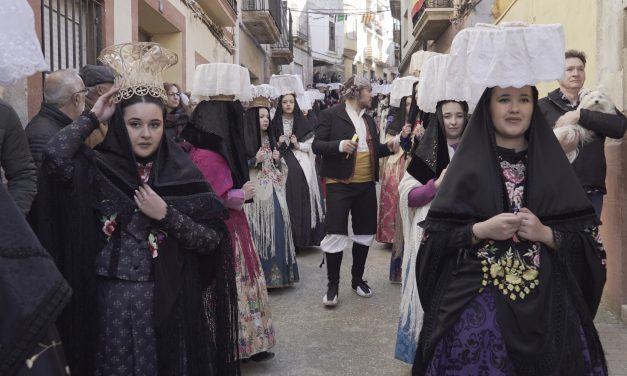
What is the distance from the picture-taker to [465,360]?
2426 mm

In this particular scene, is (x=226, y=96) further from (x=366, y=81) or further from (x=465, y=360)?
(x=465, y=360)

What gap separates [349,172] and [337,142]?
30 centimetres

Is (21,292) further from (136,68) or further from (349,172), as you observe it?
(349,172)

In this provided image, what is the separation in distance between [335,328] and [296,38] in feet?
114

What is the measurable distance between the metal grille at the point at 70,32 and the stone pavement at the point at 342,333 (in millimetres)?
3223

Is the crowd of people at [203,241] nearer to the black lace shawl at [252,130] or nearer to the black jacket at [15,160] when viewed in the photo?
the black jacket at [15,160]

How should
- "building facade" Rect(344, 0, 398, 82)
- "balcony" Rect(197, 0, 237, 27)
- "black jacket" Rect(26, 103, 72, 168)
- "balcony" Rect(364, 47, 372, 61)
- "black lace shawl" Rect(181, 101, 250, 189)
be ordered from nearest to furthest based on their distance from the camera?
"black jacket" Rect(26, 103, 72, 168) < "black lace shawl" Rect(181, 101, 250, 189) < "balcony" Rect(197, 0, 237, 27) < "building facade" Rect(344, 0, 398, 82) < "balcony" Rect(364, 47, 372, 61)

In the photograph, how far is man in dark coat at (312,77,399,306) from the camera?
5.84 m

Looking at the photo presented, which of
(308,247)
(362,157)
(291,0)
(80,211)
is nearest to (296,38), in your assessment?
(291,0)

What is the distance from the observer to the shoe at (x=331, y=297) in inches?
228

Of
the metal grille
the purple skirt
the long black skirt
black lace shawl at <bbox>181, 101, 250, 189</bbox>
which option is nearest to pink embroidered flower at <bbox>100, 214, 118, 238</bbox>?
black lace shawl at <bbox>181, 101, 250, 189</bbox>

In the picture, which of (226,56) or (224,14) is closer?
(224,14)

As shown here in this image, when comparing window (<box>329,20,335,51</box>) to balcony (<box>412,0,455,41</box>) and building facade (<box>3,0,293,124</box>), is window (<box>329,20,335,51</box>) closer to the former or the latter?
building facade (<box>3,0,293,124</box>)

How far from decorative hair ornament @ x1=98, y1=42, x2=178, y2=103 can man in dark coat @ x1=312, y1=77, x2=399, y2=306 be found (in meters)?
2.82
